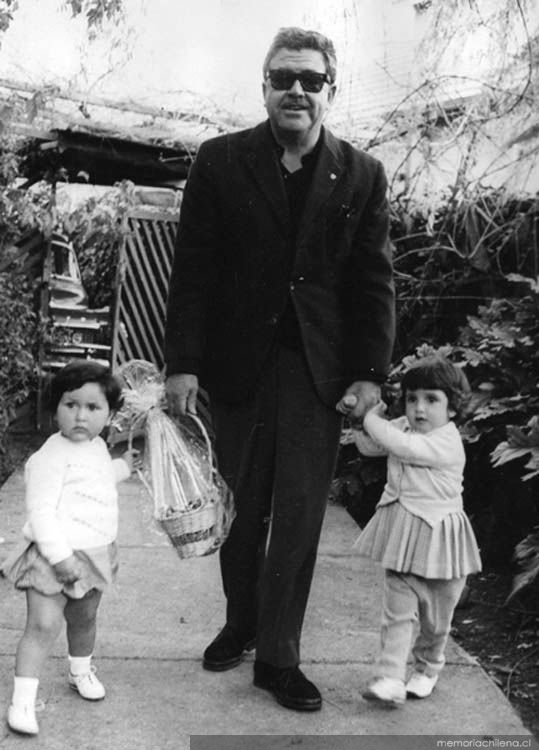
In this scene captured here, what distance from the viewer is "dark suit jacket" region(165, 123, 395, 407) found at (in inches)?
127

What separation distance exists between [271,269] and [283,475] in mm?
702

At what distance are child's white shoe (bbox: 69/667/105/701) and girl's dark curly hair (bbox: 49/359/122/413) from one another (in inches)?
35.5

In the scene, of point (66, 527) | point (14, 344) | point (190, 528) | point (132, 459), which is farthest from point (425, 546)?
point (14, 344)

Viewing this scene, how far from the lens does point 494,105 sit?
6.59 metres

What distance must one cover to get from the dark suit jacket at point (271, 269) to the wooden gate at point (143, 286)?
205 inches

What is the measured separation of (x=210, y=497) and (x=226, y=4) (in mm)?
4034

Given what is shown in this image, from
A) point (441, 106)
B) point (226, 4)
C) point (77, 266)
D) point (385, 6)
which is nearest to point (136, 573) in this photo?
point (226, 4)

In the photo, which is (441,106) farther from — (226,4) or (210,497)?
(210,497)

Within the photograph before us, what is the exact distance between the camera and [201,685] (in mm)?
3332

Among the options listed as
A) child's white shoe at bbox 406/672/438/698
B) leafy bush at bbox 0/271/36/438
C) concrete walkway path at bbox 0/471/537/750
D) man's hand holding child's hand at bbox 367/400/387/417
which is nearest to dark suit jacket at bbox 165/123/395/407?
man's hand holding child's hand at bbox 367/400/387/417

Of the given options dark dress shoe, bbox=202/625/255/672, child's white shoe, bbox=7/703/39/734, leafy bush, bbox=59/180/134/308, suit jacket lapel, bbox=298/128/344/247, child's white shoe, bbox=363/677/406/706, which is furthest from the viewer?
leafy bush, bbox=59/180/134/308

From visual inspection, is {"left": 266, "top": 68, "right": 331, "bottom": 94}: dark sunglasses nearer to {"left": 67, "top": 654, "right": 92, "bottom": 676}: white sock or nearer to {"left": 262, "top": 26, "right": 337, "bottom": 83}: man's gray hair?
{"left": 262, "top": 26, "right": 337, "bottom": 83}: man's gray hair

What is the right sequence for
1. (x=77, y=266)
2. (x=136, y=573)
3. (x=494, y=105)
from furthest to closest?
(x=77, y=266), (x=494, y=105), (x=136, y=573)

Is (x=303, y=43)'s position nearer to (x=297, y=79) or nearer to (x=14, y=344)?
(x=297, y=79)
